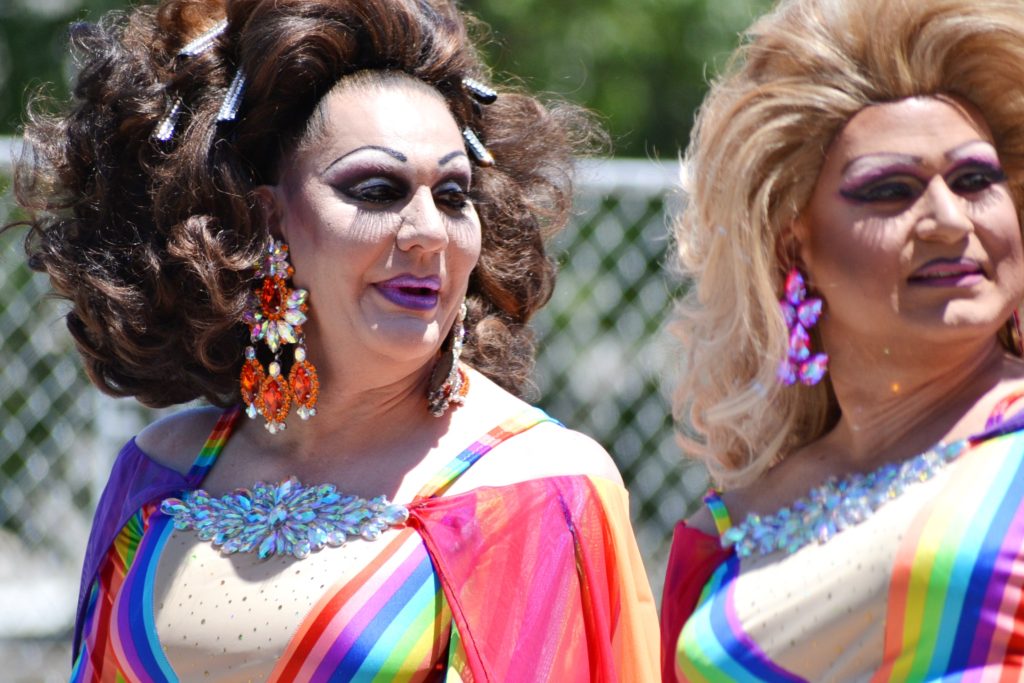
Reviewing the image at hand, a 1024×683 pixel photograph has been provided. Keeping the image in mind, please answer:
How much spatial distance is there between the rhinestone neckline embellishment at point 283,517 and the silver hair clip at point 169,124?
0.65 m

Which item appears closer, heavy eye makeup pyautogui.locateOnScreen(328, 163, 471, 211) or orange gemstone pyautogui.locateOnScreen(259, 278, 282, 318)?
heavy eye makeup pyautogui.locateOnScreen(328, 163, 471, 211)

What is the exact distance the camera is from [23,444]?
15.3 feet

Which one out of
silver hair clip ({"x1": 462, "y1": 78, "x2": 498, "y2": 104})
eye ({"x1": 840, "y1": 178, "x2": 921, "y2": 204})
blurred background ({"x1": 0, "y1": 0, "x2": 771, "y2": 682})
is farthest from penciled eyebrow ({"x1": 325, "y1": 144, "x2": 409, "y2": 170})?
blurred background ({"x1": 0, "y1": 0, "x2": 771, "y2": 682})

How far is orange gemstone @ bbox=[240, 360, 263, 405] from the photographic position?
2.71m

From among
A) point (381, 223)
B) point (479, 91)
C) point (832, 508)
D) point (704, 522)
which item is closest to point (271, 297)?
point (381, 223)

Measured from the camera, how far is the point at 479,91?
2.75 meters

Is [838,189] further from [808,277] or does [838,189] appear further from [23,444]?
[23,444]

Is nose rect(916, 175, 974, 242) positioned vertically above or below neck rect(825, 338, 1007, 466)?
above

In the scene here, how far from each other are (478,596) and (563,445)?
31 centimetres

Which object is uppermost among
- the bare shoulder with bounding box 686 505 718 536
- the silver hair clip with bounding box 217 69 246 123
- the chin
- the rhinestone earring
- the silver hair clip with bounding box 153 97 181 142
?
the silver hair clip with bounding box 217 69 246 123

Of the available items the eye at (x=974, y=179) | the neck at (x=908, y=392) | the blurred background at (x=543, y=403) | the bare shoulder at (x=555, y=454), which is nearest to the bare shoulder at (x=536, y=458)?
the bare shoulder at (x=555, y=454)

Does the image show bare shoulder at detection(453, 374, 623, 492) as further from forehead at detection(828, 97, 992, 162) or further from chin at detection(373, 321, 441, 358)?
forehead at detection(828, 97, 992, 162)

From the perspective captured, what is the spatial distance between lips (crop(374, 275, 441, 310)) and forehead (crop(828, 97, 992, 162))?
0.75 m

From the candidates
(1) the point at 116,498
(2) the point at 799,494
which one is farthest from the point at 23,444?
(2) the point at 799,494
